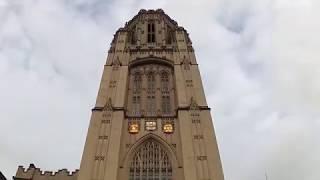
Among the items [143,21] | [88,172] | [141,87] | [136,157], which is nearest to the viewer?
[88,172]

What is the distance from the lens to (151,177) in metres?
40.4

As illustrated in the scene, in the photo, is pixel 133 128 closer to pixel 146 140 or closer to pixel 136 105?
pixel 146 140

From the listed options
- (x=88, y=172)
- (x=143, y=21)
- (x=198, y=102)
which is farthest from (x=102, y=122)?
(x=143, y=21)

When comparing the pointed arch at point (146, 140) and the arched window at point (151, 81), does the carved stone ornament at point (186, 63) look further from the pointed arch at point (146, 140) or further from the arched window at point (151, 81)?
the pointed arch at point (146, 140)

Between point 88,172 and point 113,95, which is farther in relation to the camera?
point 113,95

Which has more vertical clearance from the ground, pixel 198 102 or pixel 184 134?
pixel 198 102

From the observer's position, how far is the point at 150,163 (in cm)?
4153

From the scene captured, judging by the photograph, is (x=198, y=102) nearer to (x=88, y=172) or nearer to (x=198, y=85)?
(x=198, y=85)

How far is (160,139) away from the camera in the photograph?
43531 mm

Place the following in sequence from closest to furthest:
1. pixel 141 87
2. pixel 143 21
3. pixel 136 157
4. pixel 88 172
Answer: pixel 88 172, pixel 136 157, pixel 141 87, pixel 143 21

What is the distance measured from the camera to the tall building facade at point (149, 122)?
40.4m

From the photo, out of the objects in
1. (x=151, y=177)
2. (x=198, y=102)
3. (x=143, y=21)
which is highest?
(x=143, y=21)

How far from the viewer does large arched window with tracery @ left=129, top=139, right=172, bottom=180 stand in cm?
4050

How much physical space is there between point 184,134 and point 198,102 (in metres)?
5.65
